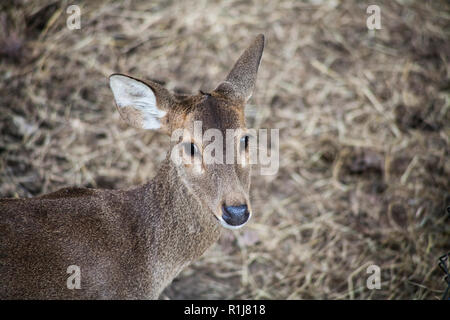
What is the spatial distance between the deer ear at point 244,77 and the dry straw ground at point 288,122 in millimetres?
1927

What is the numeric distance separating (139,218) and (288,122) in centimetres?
292

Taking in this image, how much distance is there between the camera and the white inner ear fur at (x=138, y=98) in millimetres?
3496

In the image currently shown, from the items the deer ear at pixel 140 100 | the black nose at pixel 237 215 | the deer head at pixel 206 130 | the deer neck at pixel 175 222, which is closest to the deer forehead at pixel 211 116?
the deer head at pixel 206 130

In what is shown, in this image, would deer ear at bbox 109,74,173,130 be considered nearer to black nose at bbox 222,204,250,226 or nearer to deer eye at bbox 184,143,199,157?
deer eye at bbox 184,143,199,157

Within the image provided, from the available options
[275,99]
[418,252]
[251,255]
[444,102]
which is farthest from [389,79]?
[251,255]

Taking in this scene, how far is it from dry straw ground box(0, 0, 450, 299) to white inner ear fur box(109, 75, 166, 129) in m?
1.81

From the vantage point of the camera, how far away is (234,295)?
15.7 feet

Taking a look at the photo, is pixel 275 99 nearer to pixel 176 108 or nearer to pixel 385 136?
pixel 385 136

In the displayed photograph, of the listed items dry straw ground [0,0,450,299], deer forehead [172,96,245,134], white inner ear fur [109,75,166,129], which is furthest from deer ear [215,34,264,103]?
dry straw ground [0,0,450,299]

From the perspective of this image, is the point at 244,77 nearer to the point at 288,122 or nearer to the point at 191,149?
the point at 191,149

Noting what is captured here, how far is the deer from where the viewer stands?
3230 mm

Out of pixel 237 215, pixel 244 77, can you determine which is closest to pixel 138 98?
pixel 244 77

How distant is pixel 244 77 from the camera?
3812 mm

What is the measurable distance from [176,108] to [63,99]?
9.40 ft
